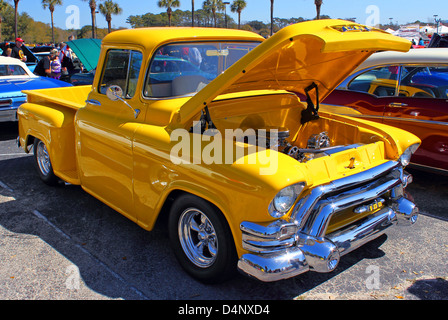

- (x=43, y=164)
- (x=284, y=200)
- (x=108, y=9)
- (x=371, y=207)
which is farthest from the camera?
(x=108, y=9)

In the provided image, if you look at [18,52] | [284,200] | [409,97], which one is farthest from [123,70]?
[18,52]

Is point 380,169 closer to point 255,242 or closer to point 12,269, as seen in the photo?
point 255,242

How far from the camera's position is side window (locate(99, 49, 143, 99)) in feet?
11.6

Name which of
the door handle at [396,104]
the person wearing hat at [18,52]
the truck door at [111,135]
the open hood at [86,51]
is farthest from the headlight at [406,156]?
the person wearing hat at [18,52]

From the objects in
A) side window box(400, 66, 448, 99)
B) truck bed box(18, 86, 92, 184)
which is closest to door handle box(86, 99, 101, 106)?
truck bed box(18, 86, 92, 184)

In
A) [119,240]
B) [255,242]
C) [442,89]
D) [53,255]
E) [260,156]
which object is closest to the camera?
[255,242]

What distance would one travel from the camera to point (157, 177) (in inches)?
123

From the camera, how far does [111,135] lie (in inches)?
140

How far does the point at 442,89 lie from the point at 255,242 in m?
3.65

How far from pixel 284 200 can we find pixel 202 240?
2.69 ft

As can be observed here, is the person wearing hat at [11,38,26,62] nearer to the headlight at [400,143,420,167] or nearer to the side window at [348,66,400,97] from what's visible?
the side window at [348,66,400,97]

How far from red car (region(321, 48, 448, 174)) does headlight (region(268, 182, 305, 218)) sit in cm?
294

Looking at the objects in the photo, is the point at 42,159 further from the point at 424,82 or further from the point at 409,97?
the point at 424,82

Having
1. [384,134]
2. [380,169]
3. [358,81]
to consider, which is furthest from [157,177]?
[358,81]
